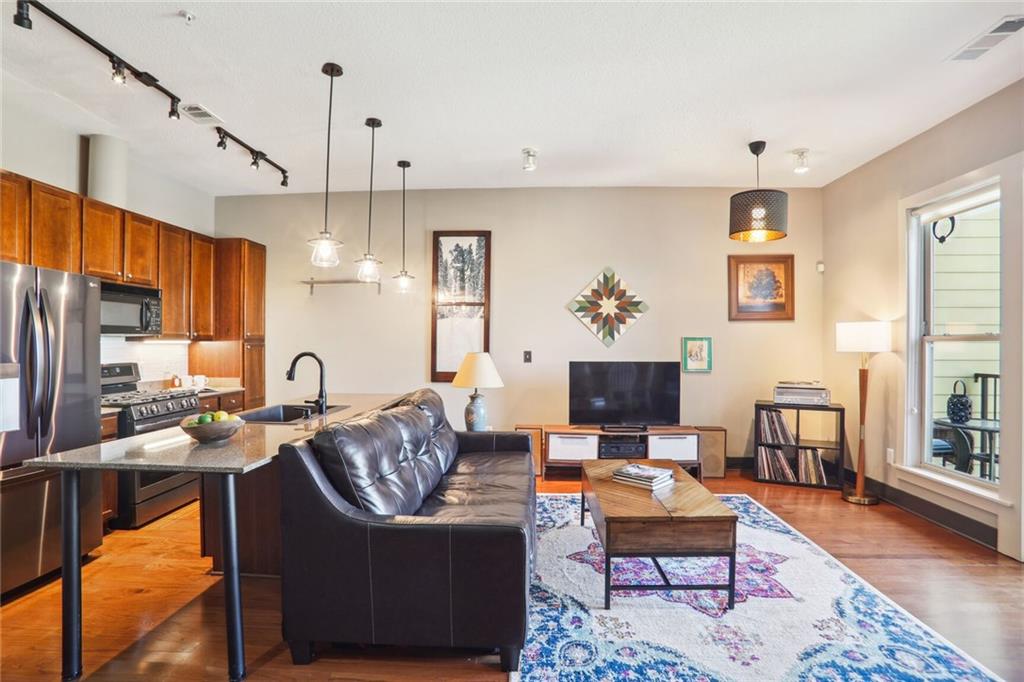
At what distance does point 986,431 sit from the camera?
312 cm

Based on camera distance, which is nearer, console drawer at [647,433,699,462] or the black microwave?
the black microwave

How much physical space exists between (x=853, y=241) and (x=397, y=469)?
14.4 feet

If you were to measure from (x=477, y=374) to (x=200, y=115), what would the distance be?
2642mm

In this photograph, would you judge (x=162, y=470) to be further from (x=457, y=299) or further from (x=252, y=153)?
(x=457, y=299)

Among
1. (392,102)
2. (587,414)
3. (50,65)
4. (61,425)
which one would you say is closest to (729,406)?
(587,414)

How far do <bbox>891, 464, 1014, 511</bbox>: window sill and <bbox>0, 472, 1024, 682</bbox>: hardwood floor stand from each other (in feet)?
0.86

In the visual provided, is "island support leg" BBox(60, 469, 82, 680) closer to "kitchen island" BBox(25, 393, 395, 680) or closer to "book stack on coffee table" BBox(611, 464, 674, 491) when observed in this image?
"kitchen island" BBox(25, 393, 395, 680)

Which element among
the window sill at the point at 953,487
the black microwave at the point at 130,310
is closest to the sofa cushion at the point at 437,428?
the black microwave at the point at 130,310

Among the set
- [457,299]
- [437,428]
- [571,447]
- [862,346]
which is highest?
[457,299]

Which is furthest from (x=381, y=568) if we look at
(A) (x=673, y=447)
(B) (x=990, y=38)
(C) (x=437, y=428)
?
(B) (x=990, y=38)

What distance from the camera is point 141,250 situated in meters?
3.73

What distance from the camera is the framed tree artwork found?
4785 mm

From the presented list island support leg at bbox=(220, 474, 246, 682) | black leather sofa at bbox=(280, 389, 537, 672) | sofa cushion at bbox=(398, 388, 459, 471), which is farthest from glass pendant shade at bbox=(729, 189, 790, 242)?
island support leg at bbox=(220, 474, 246, 682)

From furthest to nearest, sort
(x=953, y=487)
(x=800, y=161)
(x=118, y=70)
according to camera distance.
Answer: (x=800, y=161)
(x=953, y=487)
(x=118, y=70)
